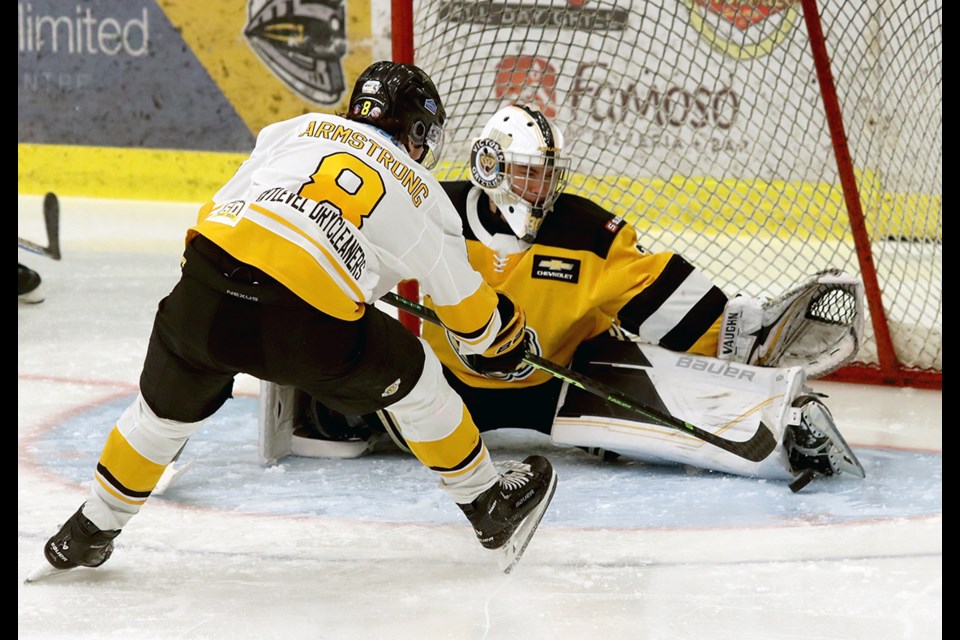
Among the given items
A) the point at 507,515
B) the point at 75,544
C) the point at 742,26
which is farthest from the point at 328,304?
the point at 742,26

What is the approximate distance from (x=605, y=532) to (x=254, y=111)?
4701 mm

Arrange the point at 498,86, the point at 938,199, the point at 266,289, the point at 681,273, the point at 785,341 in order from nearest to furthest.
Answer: the point at 266,289, the point at 681,273, the point at 785,341, the point at 498,86, the point at 938,199

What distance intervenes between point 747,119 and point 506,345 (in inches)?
96.6

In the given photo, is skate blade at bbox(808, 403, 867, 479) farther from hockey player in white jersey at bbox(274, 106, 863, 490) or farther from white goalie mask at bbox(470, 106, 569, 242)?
white goalie mask at bbox(470, 106, 569, 242)

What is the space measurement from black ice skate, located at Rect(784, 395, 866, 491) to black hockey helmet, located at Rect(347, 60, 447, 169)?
3.47 ft

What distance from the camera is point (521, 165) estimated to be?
105 inches

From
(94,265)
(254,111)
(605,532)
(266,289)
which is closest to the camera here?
(266,289)

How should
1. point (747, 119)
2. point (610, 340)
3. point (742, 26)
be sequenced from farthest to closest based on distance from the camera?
point (747, 119) → point (742, 26) → point (610, 340)

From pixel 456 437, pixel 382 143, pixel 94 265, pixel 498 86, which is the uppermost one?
pixel 382 143

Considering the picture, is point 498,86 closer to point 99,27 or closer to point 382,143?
point 382,143

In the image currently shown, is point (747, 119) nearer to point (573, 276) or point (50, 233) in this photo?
point (573, 276)

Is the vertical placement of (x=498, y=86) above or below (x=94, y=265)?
above

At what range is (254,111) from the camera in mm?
6598
